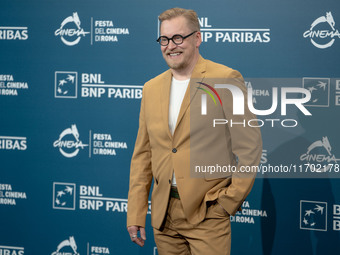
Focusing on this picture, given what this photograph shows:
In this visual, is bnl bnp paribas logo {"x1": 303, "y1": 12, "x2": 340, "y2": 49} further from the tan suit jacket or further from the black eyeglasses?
the black eyeglasses

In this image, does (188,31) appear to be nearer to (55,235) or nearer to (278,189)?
(278,189)

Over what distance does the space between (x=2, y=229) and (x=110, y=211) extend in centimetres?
104

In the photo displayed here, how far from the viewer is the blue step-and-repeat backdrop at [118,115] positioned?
11.6ft

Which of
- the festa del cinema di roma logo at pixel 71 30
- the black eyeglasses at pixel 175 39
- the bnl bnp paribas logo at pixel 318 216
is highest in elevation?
the festa del cinema di roma logo at pixel 71 30

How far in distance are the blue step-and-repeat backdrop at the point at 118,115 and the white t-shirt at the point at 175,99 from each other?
42.8 inches

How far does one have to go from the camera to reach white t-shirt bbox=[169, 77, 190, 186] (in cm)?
265

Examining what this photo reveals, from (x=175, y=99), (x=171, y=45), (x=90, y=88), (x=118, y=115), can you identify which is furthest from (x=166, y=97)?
(x=90, y=88)

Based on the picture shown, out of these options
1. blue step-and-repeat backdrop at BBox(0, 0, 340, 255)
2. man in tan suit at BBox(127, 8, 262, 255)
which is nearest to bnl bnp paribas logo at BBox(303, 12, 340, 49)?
blue step-and-repeat backdrop at BBox(0, 0, 340, 255)

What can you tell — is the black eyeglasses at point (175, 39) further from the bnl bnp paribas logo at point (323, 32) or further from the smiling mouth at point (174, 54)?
the bnl bnp paribas logo at point (323, 32)

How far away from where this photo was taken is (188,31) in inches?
103

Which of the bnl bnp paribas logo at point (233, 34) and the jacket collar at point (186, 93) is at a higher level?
the bnl bnp paribas logo at point (233, 34)

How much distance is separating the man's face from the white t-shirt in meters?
0.10

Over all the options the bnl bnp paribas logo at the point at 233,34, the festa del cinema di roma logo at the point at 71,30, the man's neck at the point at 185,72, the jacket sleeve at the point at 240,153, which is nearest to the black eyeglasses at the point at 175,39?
the man's neck at the point at 185,72

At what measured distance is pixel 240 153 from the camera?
2566mm
